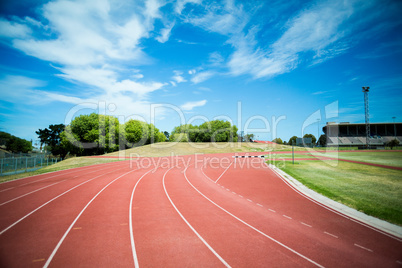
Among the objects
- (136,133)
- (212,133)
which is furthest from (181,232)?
(212,133)

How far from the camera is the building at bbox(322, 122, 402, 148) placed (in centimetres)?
6303

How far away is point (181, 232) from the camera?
7.09 meters

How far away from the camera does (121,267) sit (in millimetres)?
5129

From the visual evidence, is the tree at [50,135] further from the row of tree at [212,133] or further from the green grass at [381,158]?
the green grass at [381,158]

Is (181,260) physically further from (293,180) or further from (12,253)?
(293,180)

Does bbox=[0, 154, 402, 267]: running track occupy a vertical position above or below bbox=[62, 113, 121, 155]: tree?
below

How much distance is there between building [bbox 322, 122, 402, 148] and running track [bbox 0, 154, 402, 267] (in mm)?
70650

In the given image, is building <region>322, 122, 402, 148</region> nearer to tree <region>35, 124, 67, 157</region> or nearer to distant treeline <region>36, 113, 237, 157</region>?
distant treeline <region>36, 113, 237, 157</region>

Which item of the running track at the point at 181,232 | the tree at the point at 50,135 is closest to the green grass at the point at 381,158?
the running track at the point at 181,232

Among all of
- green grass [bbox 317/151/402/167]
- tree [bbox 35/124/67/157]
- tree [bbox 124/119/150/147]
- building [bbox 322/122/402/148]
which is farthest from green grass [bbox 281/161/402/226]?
tree [bbox 35/124/67/157]

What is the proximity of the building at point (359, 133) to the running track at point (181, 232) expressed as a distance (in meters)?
70.6

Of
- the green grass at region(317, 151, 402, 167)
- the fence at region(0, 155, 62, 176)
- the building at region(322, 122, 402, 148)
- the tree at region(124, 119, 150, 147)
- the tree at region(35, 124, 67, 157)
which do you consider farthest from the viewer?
the tree at region(35, 124, 67, 157)

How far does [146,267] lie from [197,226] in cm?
283

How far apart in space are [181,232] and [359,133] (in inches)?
3367
